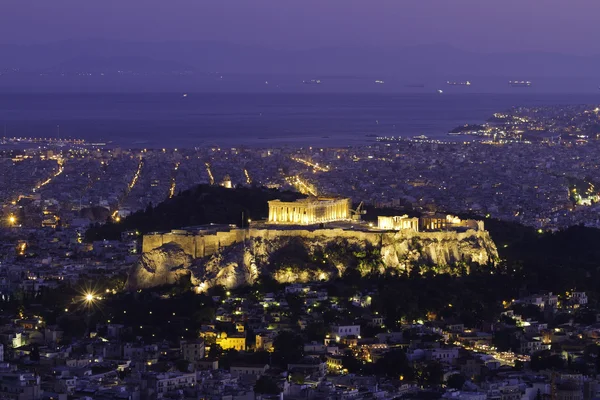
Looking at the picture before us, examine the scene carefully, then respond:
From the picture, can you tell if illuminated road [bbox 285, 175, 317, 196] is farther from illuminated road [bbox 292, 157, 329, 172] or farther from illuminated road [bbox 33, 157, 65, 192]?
illuminated road [bbox 33, 157, 65, 192]

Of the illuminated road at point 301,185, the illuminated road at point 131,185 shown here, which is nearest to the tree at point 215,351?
the illuminated road at point 131,185

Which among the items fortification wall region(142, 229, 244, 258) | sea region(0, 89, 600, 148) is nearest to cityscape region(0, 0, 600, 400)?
fortification wall region(142, 229, 244, 258)

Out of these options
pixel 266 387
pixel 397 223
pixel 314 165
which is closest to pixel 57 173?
pixel 314 165

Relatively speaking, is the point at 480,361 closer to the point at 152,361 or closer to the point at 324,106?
the point at 152,361

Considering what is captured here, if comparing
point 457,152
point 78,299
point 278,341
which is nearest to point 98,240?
point 78,299

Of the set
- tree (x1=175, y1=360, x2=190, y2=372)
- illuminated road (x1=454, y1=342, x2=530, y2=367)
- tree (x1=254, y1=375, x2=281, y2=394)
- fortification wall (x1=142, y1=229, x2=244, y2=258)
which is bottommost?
illuminated road (x1=454, y1=342, x2=530, y2=367)

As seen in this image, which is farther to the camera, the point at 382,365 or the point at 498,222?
the point at 498,222

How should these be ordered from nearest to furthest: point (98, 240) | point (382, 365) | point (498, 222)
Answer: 1. point (382, 365)
2. point (98, 240)
3. point (498, 222)
